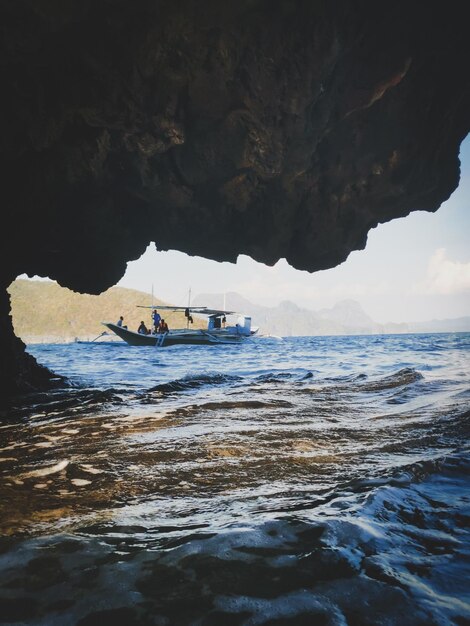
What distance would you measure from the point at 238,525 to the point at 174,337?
34.8 meters

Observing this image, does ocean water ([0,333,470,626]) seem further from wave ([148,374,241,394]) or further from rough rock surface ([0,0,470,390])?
rough rock surface ([0,0,470,390])

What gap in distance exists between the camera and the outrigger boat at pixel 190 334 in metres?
35.6

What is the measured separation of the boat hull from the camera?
117ft

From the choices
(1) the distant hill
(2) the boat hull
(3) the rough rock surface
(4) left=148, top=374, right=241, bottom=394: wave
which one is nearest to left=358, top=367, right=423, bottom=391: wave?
(4) left=148, top=374, right=241, bottom=394: wave

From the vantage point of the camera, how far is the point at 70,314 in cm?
17125

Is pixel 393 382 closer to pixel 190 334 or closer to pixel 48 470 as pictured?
pixel 48 470

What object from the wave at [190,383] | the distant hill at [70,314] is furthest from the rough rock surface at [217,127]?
the distant hill at [70,314]

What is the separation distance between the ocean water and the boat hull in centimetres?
3107

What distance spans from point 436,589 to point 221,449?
2541mm

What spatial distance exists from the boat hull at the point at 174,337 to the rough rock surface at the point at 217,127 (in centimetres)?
2081

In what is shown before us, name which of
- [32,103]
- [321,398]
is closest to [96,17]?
[32,103]

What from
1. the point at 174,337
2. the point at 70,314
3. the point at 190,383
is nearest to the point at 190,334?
the point at 174,337

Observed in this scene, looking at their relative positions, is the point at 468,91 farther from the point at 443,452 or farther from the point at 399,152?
the point at 443,452

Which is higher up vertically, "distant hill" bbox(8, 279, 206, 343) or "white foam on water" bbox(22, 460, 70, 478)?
"distant hill" bbox(8, 279, 206, 343)
